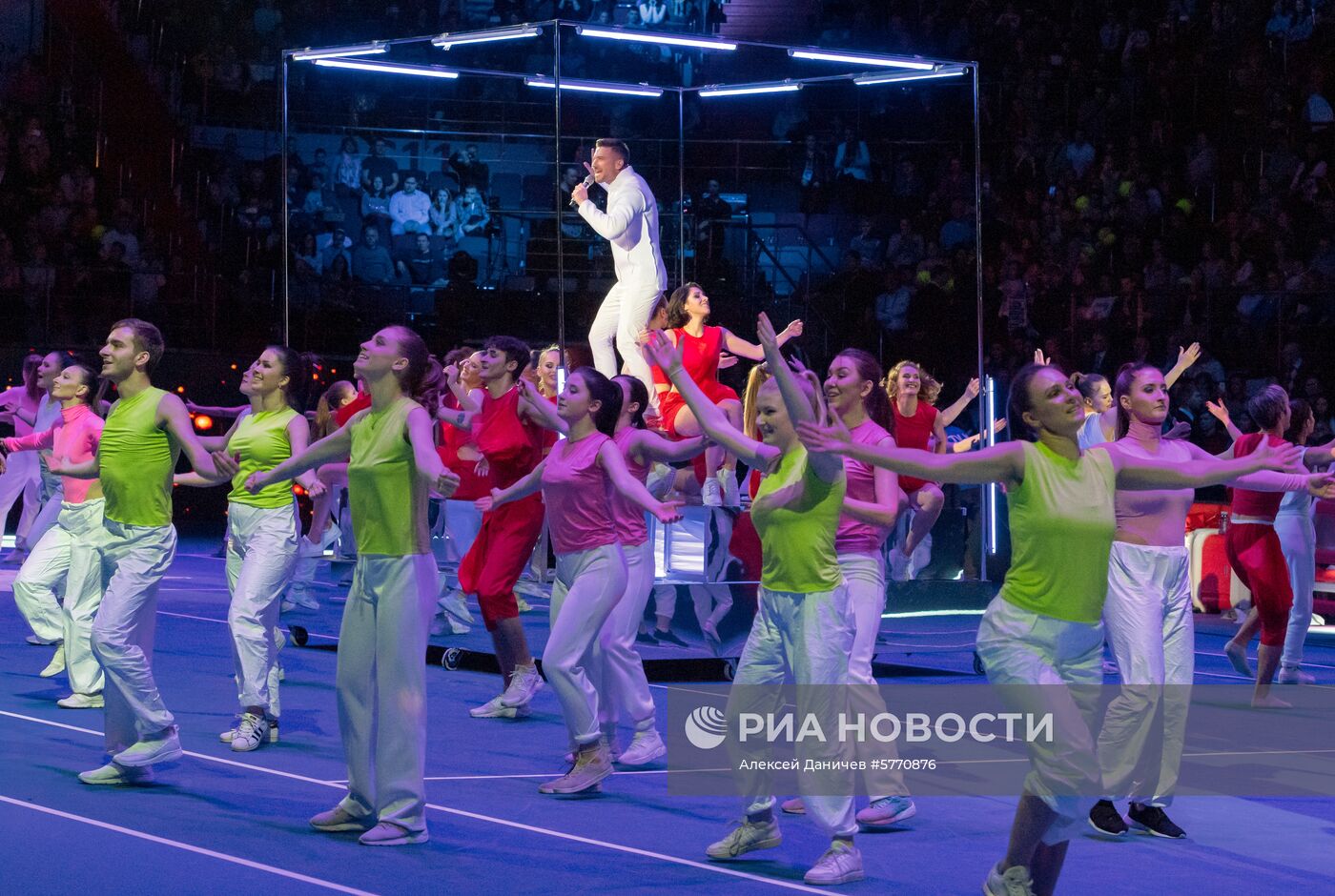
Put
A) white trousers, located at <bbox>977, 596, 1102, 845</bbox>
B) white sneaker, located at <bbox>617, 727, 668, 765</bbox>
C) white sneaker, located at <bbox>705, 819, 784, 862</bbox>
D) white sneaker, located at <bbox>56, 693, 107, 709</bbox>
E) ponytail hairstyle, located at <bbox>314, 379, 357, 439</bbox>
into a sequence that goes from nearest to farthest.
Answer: white trousers, located at <bbox>977, 596, 1102, 845</bbox> < white sneaker, located at <bbox>705, 819, 784, 862</bbox> < white sneaker, located at <bbox>617, 727, 668, 765</bbox> < white sneaker, located at <bbox>56, 693, 107, 709</bbox> < ponytail hairstyle, located at <bbox>314, 379, 357, 439</bbox>

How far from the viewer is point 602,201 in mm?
13148

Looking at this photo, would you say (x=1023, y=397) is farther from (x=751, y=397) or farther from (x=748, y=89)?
(x=748, y=89)

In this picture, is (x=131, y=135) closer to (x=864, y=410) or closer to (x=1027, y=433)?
(x=864, y=410)

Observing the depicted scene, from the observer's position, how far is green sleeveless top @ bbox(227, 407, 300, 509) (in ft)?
26.0

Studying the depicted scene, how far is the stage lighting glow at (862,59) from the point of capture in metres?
11.8

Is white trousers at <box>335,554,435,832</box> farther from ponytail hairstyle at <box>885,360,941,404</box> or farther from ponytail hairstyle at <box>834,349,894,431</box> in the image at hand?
ponytail hairstyle at <box>885,360,941,404</box>

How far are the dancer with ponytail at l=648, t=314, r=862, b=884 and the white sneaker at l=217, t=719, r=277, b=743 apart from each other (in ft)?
9.43

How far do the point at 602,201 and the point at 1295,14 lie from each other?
9.37m

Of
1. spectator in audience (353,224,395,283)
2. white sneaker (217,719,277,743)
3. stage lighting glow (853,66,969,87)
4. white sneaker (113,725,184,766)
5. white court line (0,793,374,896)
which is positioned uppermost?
stage lighting glow (853,66,969,87)

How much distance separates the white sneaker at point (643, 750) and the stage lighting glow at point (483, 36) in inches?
195

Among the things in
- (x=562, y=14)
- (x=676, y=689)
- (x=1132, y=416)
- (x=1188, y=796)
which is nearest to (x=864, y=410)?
(x=1132, y=416)

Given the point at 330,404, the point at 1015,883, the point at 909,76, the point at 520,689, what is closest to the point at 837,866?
the point at 1015,883

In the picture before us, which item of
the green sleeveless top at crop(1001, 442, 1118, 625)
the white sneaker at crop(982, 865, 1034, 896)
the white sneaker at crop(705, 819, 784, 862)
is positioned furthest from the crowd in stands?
the white sneaker at crop(982, 865, 1034, 896)

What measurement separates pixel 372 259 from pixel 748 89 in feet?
14.1
